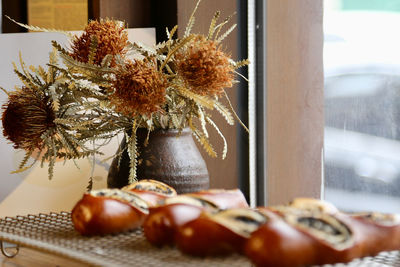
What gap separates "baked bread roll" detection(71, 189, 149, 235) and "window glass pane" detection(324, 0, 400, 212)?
0.64 m

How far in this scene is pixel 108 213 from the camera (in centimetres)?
73

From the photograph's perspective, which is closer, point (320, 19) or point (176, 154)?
point (176, 154)

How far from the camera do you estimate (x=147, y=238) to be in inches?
26.7

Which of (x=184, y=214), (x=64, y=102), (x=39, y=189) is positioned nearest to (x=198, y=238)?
(x=184, y=214)

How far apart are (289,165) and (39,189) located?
0.52m

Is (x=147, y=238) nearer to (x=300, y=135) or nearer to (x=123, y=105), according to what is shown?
(x=123, y=105)

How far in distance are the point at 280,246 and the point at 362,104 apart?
79 centimetres

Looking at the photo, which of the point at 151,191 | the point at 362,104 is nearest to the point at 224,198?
the point at 151,191

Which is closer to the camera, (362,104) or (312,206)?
(312,206)

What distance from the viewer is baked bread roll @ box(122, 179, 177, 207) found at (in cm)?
79

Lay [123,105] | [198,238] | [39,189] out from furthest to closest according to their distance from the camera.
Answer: [39,189] → [123,105] → [198,238]

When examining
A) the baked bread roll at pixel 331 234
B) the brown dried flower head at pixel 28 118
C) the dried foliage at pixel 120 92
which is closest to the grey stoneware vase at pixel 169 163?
the dried foliage at pixel 120 92

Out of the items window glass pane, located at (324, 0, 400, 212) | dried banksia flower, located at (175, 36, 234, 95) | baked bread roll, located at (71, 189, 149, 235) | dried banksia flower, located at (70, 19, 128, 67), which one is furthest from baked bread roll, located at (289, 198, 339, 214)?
window glass pane, located at (324, 0, 400, 212)

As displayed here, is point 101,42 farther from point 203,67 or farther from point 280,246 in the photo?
point 280,246
